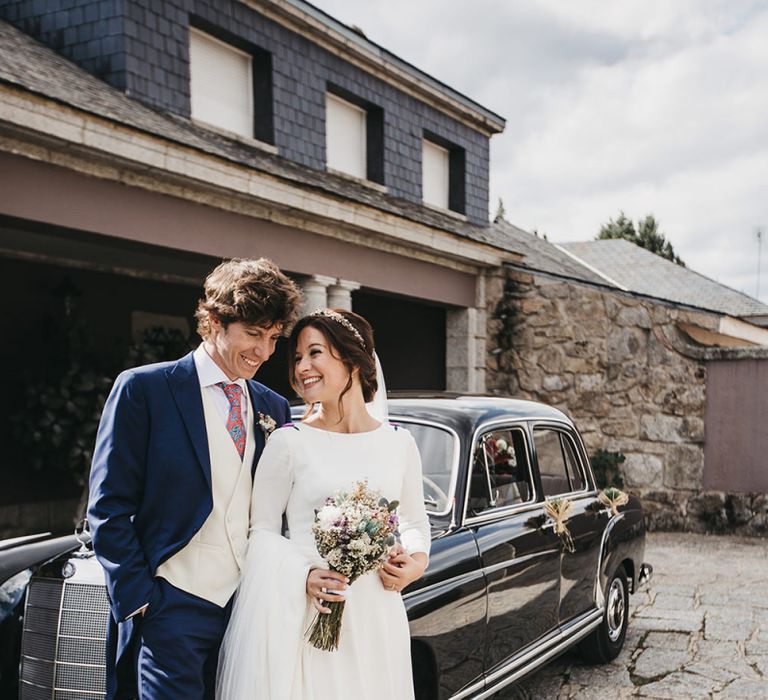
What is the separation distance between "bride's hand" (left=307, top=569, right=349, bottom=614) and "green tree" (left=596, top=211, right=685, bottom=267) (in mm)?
40359

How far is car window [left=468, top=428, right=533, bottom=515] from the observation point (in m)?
3.77

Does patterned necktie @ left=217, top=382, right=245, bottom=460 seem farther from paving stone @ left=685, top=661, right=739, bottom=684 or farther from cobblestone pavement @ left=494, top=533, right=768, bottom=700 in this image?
paving stone @ left=685, top=661, right=739, bottom=684

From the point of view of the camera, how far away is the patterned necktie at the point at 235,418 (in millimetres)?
2346

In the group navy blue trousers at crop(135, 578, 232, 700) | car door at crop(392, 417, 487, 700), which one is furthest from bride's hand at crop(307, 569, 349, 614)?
car door at crop(392, 417, 487, 700)

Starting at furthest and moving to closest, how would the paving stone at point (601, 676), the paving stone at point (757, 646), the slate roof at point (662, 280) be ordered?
the slate roof at point (662, 280) < the paving stone at point (757, 646) < the paving stone at point (601, 676)

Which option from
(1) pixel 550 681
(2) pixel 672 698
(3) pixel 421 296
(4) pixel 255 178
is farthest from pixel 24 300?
(2) pixel 672 698

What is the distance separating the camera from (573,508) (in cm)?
458

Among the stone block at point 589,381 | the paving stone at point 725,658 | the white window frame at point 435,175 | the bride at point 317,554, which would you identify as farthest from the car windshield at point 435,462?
the white window frame at point 435,175

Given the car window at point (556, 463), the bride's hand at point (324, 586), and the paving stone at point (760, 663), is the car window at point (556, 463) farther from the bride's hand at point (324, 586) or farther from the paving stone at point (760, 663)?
the bride's hand at point (324, 586)

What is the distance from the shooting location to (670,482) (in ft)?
33.1

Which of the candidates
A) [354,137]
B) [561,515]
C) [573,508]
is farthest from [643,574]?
[354,137]

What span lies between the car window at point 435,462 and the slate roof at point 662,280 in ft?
52.7

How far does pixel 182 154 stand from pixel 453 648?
15.9 feet

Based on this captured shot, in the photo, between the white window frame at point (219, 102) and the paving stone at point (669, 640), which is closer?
the paving stone at point (669, 640)
